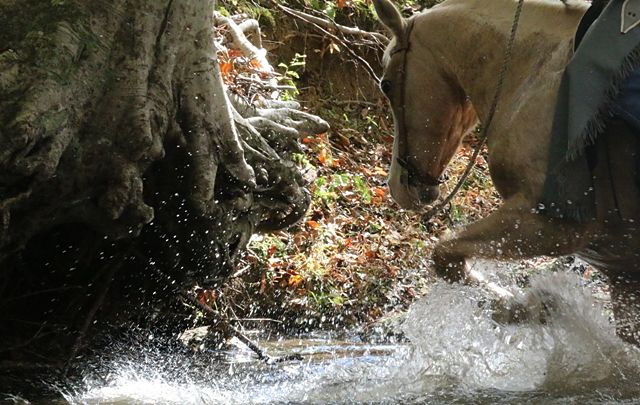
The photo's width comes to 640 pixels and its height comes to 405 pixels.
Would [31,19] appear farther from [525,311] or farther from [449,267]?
[525,311]

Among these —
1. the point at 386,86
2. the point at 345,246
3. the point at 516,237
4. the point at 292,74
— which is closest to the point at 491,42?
the point at 386,86

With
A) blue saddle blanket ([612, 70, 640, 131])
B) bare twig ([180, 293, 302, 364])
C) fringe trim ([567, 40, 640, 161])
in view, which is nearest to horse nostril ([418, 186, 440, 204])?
bare twig ([180, 293, 302, 364])

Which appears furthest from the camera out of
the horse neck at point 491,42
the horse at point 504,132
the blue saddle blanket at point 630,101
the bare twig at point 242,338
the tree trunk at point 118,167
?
the bare twig at point 242,338

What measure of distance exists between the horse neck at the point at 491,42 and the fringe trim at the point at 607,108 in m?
0.40

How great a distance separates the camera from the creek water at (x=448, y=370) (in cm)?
367

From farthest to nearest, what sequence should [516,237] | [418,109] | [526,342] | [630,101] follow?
[418,109]
[526,342]
[516,237]
[630,101]

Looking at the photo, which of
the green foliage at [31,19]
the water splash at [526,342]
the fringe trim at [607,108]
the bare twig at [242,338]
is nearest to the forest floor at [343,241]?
the water splash at [526,342]

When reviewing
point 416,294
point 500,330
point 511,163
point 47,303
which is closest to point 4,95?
point 47,303

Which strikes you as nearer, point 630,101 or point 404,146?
point 630,101

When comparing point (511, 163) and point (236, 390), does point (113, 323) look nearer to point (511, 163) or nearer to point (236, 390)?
point (236, 390)

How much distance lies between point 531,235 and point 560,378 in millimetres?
647

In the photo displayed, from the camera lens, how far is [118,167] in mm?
3391

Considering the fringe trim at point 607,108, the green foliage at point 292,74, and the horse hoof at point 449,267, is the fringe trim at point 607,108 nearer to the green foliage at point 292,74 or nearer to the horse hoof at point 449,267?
the horse hoof at point 449,267

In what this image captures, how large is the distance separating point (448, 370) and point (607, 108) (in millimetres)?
1363
